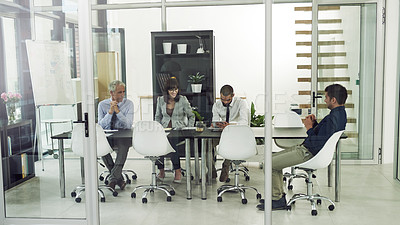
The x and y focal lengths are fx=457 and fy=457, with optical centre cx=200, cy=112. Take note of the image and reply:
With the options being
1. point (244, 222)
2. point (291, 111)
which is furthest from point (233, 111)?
point (244, 222)

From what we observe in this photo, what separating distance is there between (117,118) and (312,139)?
65.4 inches

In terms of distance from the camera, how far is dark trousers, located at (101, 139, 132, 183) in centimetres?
395

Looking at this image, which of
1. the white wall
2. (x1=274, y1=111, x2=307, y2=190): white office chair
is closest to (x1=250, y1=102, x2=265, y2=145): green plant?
(x1=274, y1=111, x2=307, y2=190): white office chair

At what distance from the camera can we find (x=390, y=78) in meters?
3.71

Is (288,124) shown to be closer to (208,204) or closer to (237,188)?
(237,188)

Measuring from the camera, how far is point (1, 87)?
399cm

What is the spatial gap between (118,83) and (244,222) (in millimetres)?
1584

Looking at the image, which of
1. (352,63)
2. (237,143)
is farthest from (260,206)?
(352,63)

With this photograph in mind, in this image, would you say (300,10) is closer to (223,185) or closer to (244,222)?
(223,185)

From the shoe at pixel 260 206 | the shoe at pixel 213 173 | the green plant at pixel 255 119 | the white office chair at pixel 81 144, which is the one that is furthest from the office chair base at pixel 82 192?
the green plant at pixel 255 119

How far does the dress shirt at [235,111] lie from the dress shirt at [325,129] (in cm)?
55

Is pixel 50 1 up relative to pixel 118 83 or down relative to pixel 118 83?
up

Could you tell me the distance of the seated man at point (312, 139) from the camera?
375cm

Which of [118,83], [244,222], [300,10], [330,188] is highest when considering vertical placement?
[300,10]
